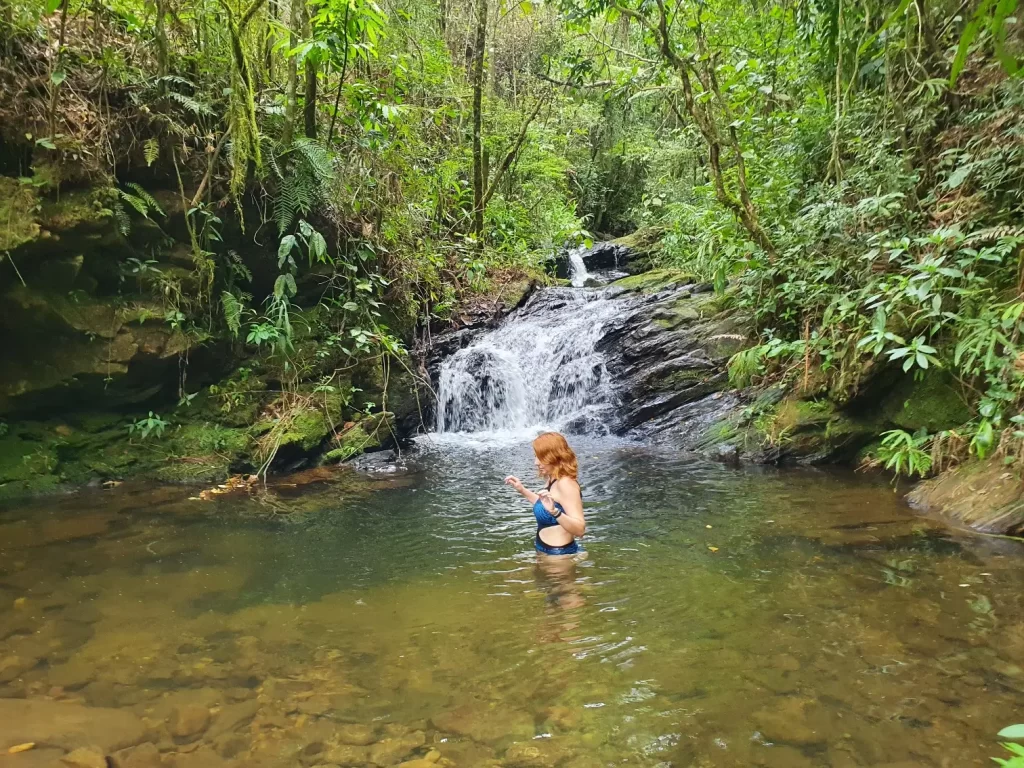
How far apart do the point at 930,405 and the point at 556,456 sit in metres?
4.56

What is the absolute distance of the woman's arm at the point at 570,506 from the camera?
4699 millimetres

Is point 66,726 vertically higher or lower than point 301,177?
lower

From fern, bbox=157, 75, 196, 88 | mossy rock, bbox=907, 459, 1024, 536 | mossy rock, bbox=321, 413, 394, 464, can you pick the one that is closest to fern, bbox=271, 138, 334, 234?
fern, bbox=157, 75, 196, 88

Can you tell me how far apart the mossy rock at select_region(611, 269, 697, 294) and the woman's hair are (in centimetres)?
882

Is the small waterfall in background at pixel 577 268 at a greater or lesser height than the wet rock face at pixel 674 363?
greater

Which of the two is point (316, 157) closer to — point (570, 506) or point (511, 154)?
point (570, 506)

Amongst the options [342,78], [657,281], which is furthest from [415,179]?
[657,281]

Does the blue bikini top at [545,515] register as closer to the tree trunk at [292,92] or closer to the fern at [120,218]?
the fern at [120,218]

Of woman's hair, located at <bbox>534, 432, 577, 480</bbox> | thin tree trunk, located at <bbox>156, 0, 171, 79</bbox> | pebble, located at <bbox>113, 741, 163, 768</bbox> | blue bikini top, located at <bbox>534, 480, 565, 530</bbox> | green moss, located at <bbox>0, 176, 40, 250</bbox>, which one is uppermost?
thin tree trunk, located at <bbox>156, 0, 171, 79</bbox>

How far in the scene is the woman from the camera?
4.71 m

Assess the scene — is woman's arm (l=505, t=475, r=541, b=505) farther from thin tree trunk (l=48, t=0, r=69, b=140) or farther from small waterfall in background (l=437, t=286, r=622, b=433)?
small waterfall in background (l=437, t=286, r=622, b=433)

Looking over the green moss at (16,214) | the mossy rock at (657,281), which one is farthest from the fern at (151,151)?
the mossy rock at (657,281)

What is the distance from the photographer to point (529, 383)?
1172cm

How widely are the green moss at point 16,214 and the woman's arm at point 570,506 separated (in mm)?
5434
